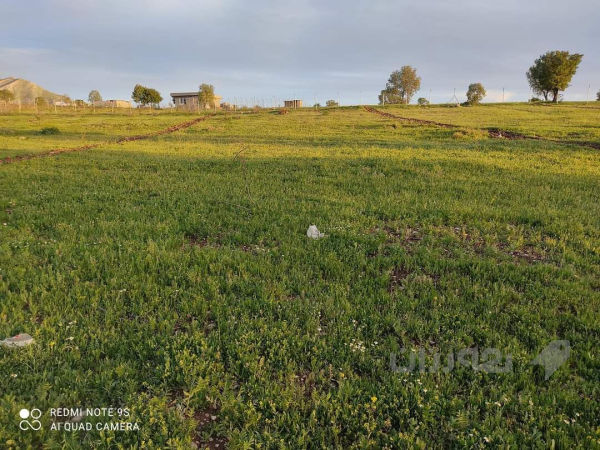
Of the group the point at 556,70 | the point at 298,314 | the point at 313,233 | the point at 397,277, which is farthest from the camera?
the point at 556,70

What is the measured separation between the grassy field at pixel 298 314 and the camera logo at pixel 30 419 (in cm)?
4

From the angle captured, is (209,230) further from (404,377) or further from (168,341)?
(404,377)

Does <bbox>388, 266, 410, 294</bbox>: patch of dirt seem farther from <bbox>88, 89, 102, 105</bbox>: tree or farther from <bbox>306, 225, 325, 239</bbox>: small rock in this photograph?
<bbox>88, 89, 102, 105</bbox>: tree

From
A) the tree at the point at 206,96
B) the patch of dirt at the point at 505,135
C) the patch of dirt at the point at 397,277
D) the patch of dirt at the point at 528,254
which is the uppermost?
the tree at the point at 206,96

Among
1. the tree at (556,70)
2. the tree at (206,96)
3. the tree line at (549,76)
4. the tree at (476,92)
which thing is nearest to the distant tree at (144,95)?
the tree at (206,96)

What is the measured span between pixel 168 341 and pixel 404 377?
2763mm

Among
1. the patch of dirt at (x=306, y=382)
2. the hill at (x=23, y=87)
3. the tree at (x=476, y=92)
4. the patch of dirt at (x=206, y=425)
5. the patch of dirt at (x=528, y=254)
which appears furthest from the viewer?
the hill at (x=23, y=87)

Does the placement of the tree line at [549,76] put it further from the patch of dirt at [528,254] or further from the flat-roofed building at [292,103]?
the patch of dirt at [528,254]

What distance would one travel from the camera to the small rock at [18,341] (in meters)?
4.26

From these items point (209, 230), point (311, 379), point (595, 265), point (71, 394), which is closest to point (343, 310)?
point (311, 379)

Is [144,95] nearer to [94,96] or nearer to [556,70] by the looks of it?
[94,96]

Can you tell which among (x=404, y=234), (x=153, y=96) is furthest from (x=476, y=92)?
(x=404, y=234)

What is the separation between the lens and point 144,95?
9069 centimetres

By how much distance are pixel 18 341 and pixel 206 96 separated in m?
87.8
